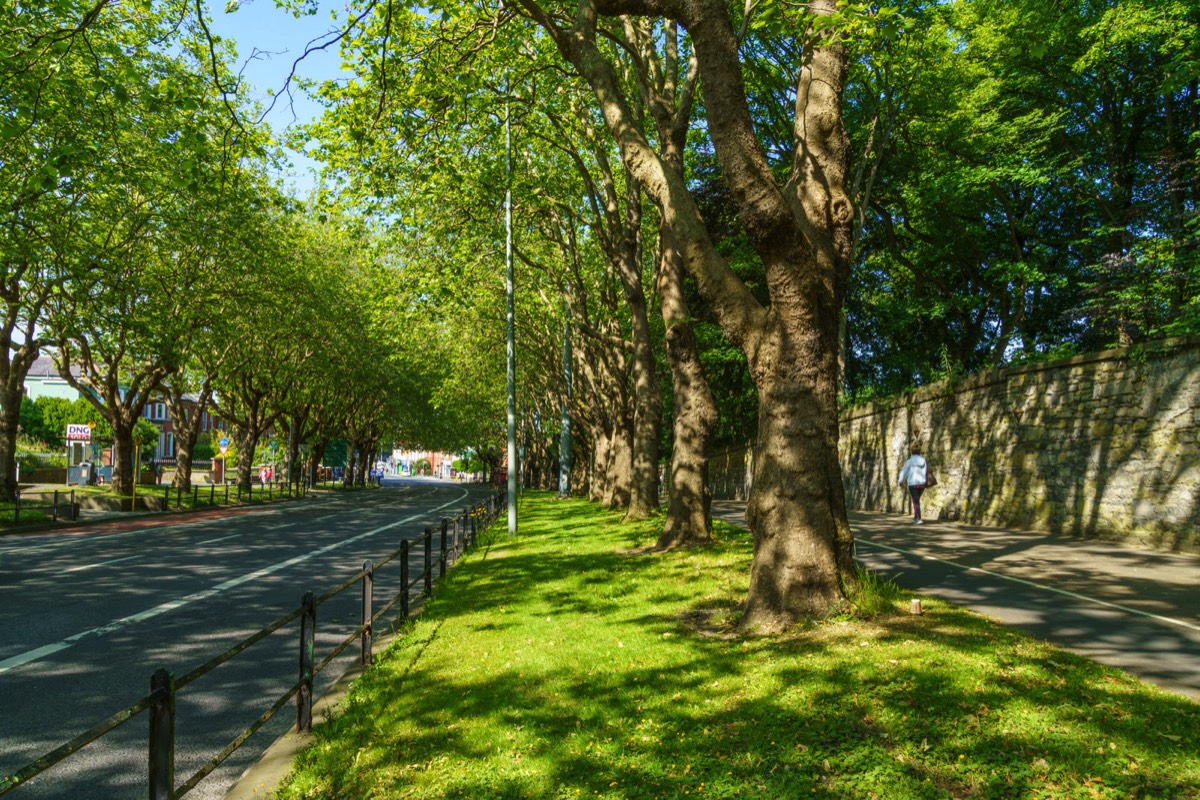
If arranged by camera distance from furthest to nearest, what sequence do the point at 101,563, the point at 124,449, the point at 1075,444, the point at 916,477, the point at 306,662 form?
1. the point at 124,449
2. the point at 916,477
3. the point at 1075,444
4. the point at 101,563
5. the point at 306,662

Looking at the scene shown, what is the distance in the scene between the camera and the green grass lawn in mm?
3988

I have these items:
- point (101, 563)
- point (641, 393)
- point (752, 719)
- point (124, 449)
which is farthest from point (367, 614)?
point (124, 449)

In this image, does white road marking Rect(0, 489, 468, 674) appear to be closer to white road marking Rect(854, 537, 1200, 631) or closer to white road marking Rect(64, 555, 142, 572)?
white road marking Rect(64, 555, 142, 572)

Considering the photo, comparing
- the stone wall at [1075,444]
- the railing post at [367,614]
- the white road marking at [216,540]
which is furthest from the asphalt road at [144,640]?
the stone wall at [1075,444]

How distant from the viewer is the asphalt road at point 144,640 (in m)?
4.98

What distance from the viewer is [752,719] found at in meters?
4.77

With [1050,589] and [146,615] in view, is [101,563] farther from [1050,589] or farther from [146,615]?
[1050,589]

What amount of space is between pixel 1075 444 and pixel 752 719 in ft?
41.9

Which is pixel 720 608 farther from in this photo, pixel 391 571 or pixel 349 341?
pixel 349 341

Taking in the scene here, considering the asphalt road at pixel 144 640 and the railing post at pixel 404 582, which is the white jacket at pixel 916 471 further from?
the railing post at pixel 404 582

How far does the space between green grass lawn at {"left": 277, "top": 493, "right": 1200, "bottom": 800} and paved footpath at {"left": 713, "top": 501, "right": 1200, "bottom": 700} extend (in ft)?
2.37

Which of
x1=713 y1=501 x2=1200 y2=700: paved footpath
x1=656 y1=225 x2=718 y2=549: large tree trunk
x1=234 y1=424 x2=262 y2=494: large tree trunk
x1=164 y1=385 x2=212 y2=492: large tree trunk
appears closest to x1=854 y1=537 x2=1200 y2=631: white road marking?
x1=713 y1=501 x2=1200 y2=700: paved footpath

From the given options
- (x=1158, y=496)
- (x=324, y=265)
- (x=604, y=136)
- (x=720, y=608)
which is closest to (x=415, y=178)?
(x=604, y=136)

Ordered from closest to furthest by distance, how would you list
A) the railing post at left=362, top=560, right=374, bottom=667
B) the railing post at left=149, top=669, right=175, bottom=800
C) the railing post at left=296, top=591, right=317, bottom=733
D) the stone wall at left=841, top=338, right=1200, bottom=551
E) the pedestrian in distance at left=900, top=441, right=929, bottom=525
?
1. the railing post at left=149, top=669, right=175, bottom=800
2. the railing post at left=296, top=591, right=317, bottom=733
3. the railing post at left=362, top=560, right=374, bottom=667
4. the stone wall at left=841, top=338, right=1200, bottom=551
5. the pedestrian in distance at left=900, top=441, right=929, bottom=525
